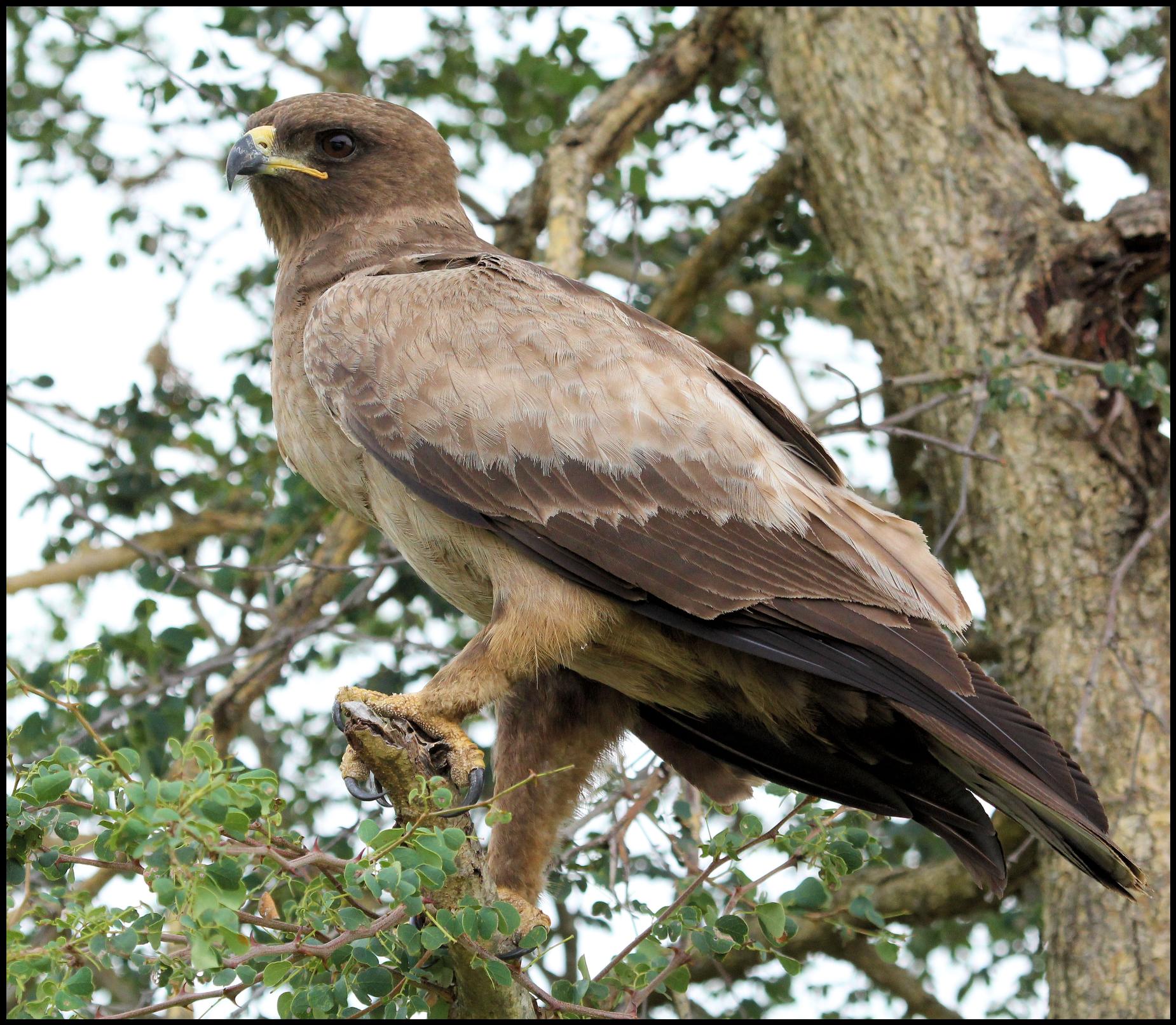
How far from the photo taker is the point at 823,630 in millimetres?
2912

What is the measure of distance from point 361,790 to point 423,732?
194 millimetres

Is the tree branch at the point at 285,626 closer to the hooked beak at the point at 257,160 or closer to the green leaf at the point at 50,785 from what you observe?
the hooked beak at the point at 257,160

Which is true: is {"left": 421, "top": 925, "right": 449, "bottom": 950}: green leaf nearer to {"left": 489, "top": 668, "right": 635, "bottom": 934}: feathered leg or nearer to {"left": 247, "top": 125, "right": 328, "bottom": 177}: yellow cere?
{"left": 489, "top": 668, "right": 635, "bottom": 934}: feathered leg

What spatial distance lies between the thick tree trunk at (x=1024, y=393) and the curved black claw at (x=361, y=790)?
86.4 inches

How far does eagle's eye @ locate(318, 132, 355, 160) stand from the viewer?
4.12 meters

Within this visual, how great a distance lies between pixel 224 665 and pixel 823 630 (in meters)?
2.46

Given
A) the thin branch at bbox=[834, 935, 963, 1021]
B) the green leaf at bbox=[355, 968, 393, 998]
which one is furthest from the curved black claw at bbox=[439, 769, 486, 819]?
the thin branch at bbox=[834, 935, 963, 1021]

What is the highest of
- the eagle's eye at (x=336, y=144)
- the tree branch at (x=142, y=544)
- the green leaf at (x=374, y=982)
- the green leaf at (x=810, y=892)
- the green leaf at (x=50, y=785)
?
the eagle's eye at (x=336, y=144)

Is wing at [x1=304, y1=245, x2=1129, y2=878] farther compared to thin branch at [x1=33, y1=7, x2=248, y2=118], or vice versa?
thin branch at [x1=33, y1=7, x2=248, y2=118]

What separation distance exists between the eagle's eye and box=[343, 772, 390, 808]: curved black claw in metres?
2.13

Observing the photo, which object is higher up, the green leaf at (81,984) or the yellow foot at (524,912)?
the yellow foot at (524,912)

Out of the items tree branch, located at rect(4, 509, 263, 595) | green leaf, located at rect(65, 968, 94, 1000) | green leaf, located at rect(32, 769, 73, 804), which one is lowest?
green leaf, located at rect(65, 968, 94, 1000)

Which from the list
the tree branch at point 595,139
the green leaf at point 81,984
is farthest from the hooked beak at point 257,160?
the green leaf at point 81,984

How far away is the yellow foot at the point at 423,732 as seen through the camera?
2.94 metres
